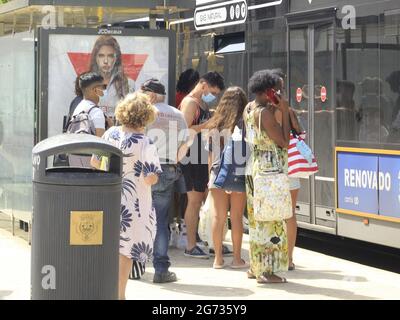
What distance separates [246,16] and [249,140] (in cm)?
408

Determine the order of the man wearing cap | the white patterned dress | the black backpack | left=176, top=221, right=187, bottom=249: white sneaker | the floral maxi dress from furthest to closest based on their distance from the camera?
left=176, top=221, right=187, bottom=249: white sneaker, the black backpack, the man wearing cap, the floral maxi dress, the white patterned dress

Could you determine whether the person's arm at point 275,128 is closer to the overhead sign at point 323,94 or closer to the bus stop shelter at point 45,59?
the bus stop shelter at point 45,59

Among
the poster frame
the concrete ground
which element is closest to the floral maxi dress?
the concrete ground

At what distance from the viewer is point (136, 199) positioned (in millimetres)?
7258

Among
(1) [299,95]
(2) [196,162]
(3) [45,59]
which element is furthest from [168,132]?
(1) [299,95]

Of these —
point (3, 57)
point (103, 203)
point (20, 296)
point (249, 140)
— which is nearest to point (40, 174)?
point (103, 203)

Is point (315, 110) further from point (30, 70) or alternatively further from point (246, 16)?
point (30, 70)

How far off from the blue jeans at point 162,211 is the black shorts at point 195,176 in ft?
4.10

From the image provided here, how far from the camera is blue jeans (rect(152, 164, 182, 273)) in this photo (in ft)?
28.3

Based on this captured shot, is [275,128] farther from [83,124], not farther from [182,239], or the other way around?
[182,239]

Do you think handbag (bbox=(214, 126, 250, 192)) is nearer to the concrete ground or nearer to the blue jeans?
the blue jeans

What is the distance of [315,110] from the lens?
432 inches

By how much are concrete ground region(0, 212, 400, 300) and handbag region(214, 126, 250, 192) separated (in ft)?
2.70

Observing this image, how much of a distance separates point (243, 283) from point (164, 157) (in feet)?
4.25
